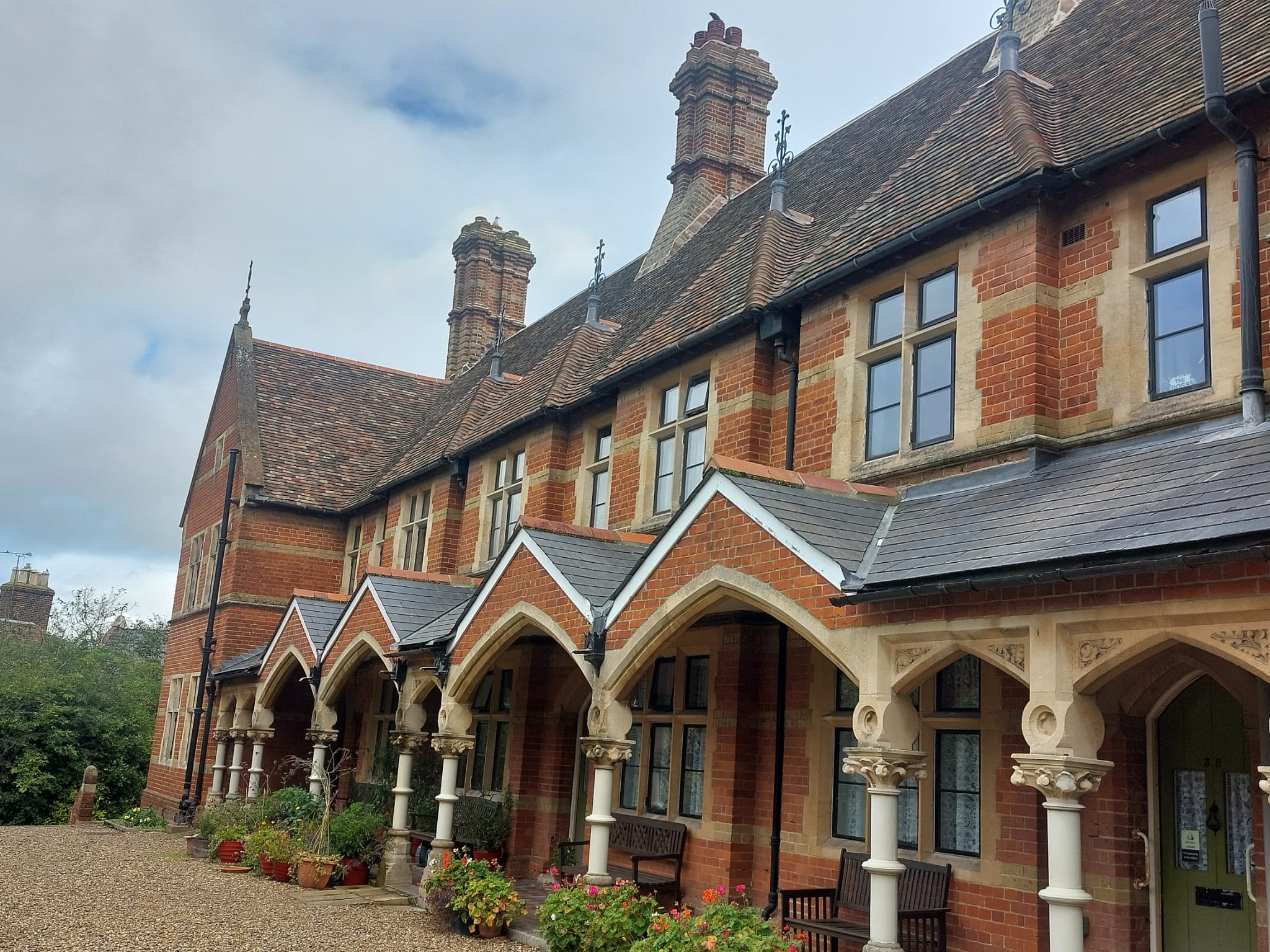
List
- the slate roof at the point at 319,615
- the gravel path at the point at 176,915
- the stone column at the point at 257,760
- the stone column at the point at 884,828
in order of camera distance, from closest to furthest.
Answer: the stone column at the point at 884,828, the gravel path at the point at 176,915, the slate roof at the point at 319,615, the stone column at the point at 257,760

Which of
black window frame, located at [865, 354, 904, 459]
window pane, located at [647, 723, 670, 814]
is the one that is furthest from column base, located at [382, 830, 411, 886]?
black window frame, located at [865, 354, 904, 459]

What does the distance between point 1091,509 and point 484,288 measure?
24721mm

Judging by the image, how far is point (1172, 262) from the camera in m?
8.25

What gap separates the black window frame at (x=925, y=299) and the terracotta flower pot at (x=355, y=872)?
9713 mm

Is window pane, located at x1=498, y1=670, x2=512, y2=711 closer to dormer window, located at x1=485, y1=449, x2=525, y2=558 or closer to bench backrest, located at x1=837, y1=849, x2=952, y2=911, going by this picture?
dormer window, located at x1=485, y1=449, x2=525, y2=558

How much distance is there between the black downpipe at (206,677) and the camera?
75.7ft

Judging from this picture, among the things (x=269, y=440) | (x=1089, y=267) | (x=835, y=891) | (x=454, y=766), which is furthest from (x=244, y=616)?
(x=1089, y=267)

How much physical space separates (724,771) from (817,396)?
148 inches

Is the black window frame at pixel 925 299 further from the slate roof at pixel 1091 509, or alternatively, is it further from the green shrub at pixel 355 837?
the green shrub at pixel 355 837

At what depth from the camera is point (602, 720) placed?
10.3 metres

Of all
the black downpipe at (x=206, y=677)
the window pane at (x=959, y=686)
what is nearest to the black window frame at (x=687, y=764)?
the window pane at (x=959, y=686)

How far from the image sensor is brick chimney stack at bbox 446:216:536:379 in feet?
98.2

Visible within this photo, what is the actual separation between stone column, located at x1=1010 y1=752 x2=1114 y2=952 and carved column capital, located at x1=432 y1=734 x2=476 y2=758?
7.72 m

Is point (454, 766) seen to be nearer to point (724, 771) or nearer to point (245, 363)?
point (724, 771)
